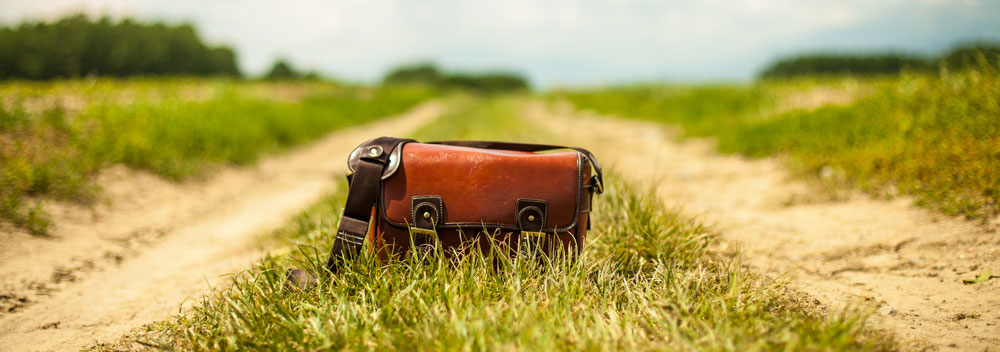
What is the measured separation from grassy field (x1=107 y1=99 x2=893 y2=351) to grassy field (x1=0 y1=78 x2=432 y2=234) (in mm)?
2901

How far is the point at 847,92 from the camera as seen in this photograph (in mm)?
7719

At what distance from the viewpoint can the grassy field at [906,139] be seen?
3.53m

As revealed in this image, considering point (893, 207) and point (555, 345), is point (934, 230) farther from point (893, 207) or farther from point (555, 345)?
point (555, 345)

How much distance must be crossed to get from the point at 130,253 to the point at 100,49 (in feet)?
118

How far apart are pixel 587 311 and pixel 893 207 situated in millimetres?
3212


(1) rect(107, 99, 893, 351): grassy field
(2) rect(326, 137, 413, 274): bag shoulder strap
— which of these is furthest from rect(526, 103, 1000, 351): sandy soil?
(2) rect(326, 137, 413, 274): bag shoulder strap

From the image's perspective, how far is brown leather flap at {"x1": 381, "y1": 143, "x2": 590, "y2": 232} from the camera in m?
2.17

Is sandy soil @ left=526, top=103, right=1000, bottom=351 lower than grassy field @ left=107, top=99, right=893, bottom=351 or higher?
Result: lower

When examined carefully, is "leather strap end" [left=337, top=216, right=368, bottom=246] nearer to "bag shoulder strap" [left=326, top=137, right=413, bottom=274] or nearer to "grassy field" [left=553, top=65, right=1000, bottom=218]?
"bag shoulder strap" [left=326, top=137, right=413, bottom=274]

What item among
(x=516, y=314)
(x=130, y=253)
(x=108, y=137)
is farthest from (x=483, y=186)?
(x=108, y=137)

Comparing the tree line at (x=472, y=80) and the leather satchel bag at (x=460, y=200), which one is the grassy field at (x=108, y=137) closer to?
the leather satchel bag at (x=460, y=200)

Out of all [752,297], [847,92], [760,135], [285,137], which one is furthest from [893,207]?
[285,137]

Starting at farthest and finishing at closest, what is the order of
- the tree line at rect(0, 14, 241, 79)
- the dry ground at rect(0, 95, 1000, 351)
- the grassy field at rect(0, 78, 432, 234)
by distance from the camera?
the tree line at rect(0, 14, 241, 79), the grassy field at rect(0, 78, 432, 234), the dry ground at rect(0, 95, 1000, 351)

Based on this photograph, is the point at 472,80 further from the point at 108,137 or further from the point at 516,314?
the point at 516,314
